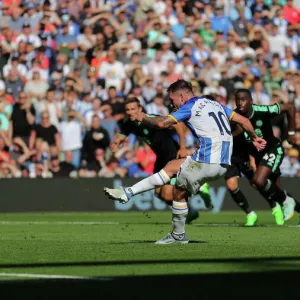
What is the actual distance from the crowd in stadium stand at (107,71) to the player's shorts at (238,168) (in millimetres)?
3546

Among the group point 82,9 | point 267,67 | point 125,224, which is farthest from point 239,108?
point 267,67

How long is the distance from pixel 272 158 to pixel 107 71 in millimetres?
8444

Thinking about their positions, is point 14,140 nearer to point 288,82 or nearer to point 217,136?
point 288,82

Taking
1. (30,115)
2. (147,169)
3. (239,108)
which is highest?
(239,108)

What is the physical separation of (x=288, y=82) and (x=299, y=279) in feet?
66.0

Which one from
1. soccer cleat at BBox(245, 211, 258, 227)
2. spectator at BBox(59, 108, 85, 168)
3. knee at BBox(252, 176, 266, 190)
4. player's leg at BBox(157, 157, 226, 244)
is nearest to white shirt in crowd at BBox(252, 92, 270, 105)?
spectator at BBox(59, 108, 85, 168)

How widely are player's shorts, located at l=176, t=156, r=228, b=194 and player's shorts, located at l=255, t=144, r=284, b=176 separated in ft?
17.2

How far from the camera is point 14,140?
912 inches

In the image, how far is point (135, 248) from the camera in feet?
39.1

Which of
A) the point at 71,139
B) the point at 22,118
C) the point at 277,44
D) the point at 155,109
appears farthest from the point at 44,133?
the point at 277,44

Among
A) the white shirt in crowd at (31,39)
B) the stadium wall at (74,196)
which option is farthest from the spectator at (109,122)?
the white shirt in crowd at (31,39)

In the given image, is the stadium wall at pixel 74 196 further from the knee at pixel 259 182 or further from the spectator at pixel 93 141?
the knee at pixel 259 182

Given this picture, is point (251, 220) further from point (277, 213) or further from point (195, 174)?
point (195, 174)

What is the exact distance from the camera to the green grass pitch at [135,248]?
9.34 m
